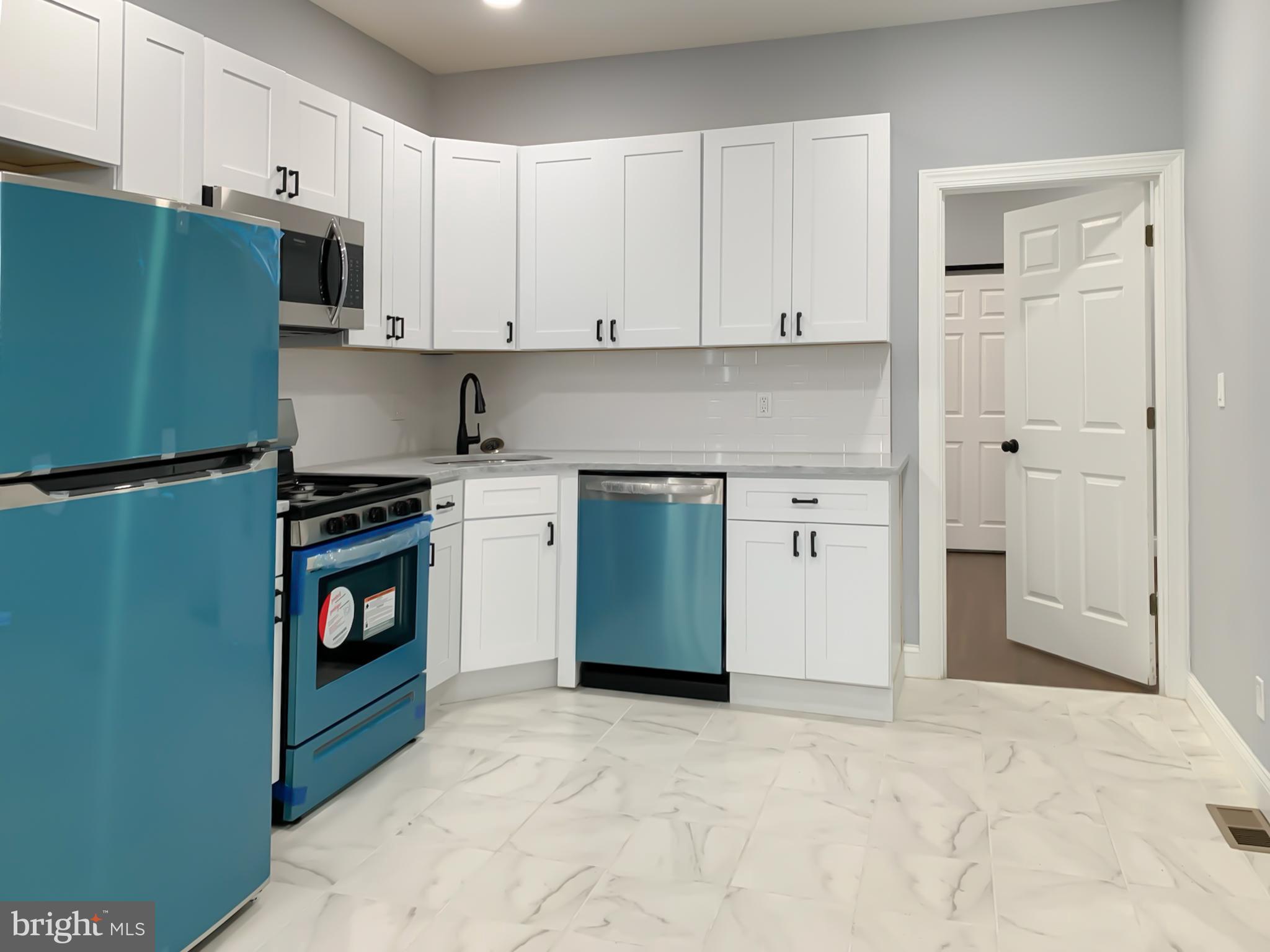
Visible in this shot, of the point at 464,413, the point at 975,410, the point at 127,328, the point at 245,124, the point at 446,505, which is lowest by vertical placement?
the point at 446,505

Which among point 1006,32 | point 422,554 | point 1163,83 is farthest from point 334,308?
point 1163,83

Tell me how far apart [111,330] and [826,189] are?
110 inches

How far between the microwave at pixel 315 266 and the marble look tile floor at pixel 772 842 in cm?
151

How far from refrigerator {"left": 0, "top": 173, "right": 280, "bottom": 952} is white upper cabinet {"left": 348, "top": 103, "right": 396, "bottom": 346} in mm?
1399

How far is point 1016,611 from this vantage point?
440 cm

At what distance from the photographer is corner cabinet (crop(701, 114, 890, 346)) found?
140 inches

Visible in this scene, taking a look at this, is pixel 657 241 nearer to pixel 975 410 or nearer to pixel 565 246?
pixel 565 246

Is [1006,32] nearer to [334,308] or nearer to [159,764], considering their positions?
[334,308]

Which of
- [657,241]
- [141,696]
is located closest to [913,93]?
[657,241]

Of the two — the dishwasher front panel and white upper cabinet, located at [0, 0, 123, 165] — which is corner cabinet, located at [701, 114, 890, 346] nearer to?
the dishwasher front panel

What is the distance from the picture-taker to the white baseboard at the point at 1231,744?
2.56m

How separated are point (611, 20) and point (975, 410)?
436 centimetres

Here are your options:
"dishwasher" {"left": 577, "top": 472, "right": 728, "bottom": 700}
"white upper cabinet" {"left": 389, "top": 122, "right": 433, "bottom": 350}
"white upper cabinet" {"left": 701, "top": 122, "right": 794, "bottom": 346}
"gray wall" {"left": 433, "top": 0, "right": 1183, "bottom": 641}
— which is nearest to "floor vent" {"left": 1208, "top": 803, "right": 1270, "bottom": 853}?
"gray wall" {"left": 433, "top": 0, "right": 1183, "bottom": 641}

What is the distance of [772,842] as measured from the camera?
7.85 feet
